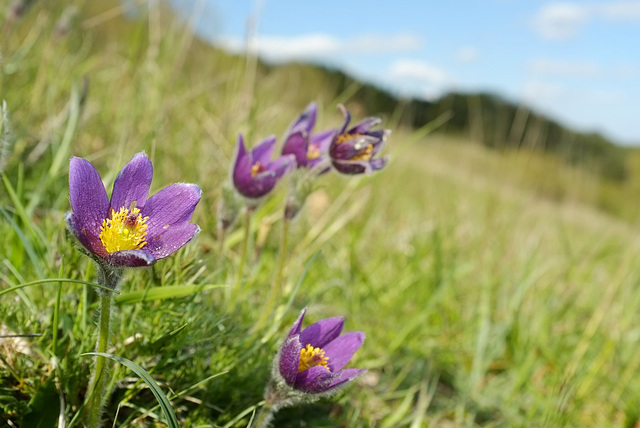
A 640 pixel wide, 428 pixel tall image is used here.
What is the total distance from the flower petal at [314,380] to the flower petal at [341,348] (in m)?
0.12

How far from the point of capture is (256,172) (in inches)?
63.9

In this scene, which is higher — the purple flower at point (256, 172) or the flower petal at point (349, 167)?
the flower petal at point (349, 167)

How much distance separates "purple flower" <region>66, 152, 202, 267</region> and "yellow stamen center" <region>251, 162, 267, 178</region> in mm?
488

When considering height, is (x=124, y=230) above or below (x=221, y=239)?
above

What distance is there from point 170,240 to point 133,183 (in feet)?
0.42

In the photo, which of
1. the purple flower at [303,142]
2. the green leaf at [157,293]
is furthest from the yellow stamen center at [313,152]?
the green leaf at [157,293]

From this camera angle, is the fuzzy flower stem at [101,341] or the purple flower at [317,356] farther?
the purple flower at [317,356]

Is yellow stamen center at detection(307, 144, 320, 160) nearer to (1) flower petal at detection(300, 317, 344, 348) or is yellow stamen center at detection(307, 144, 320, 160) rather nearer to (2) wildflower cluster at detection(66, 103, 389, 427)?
(2) wildflower cluster at detection(66, 103, 389, 427)

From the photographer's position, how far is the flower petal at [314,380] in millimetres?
1148

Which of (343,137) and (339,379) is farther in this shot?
(343,137)

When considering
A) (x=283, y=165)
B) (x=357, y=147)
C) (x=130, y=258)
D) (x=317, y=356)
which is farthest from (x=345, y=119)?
(x=130, y=258)

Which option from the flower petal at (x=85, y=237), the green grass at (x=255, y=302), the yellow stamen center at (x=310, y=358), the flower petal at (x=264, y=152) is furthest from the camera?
the flower petal at (x=264, y=152)

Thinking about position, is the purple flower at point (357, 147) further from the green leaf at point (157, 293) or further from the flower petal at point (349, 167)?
the green leaf at point (157, 293)

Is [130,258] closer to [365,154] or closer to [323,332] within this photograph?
[323,332]
